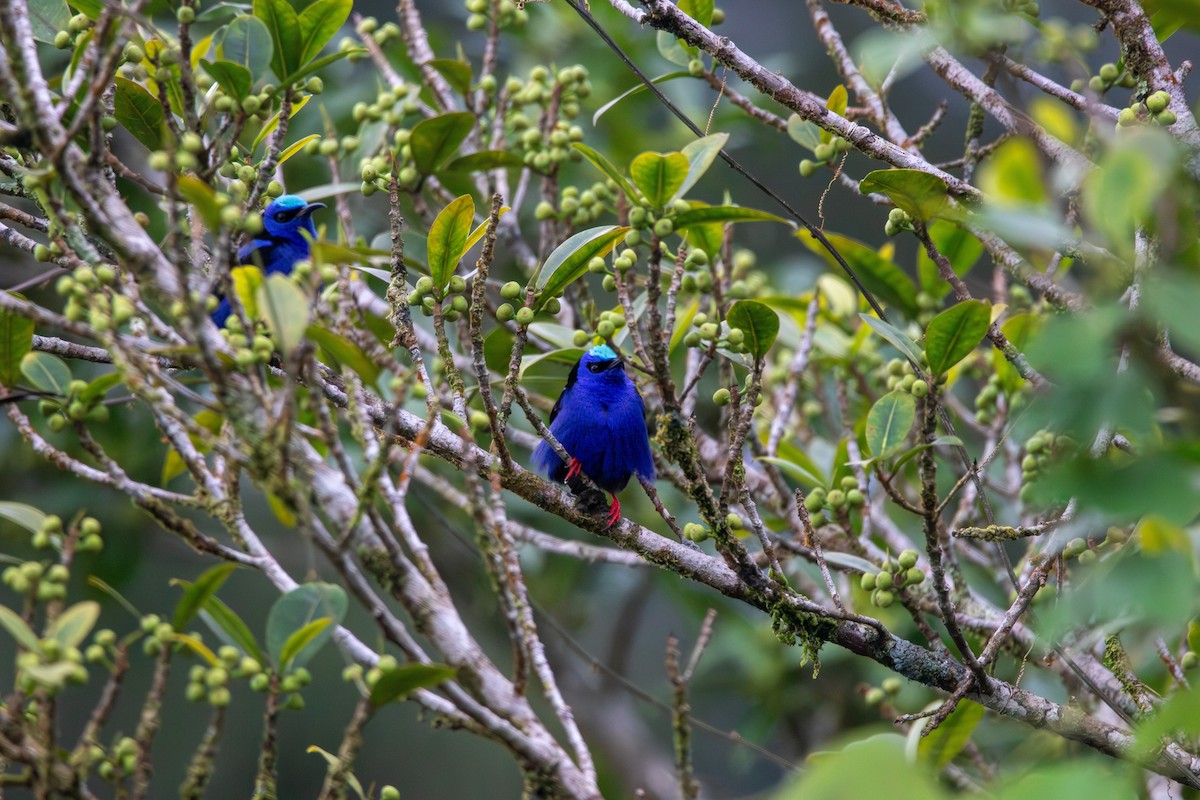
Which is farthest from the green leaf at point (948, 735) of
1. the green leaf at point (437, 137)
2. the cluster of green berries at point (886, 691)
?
the green leaf at point (437, 137)

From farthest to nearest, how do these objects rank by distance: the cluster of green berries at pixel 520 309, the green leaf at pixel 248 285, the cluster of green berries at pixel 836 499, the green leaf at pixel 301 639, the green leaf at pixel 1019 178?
1. the cluster of green berries at pixel 836 499
2. the cluster of green berries at pixel 520 309
3. the green leaf at pixel 301 639
4. the green leaf at pixel 248 285
5. the green leaf at pixel 1019 178

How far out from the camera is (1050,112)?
1.38 m

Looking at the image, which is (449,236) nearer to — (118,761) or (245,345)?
(245,345)

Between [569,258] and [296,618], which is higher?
[569,258]

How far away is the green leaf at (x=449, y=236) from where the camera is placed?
2469 mm

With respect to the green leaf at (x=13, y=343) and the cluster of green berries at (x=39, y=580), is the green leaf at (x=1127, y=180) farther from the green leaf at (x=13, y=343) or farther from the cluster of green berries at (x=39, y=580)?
the green leaf at (x=13, y=343)

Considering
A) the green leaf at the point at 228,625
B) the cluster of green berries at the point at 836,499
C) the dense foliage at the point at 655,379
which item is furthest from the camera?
the cluster of green berries at the point at 836,499

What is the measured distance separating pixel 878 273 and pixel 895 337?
1083 mm

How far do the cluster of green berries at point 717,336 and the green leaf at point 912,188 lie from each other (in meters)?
0.46

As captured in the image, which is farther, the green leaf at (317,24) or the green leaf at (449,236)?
the green leaf at (317,24)

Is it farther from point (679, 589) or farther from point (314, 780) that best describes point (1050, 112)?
point (314, 780)

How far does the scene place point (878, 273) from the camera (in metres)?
3.77

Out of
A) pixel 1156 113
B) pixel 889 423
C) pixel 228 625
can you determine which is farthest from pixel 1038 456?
pixel 228 625

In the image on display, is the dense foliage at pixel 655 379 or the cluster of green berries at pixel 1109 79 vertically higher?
the cluster of green berries at pixel 1109 79
